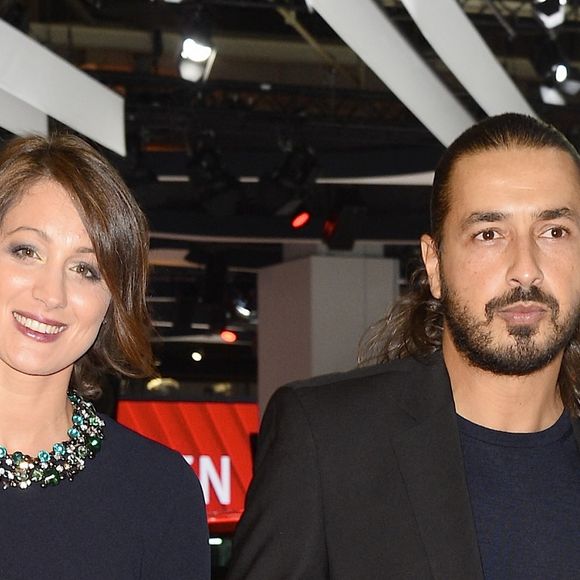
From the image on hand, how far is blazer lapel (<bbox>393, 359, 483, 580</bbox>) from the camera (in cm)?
222

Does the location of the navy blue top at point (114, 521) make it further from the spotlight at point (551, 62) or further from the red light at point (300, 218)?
the red light at point (300, 218)

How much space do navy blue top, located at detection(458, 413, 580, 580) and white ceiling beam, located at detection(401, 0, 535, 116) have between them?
174cm

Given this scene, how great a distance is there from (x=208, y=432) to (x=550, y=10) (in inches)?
122

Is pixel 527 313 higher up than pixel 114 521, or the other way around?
pixel 527 313

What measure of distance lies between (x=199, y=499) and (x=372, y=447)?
36 centimetres

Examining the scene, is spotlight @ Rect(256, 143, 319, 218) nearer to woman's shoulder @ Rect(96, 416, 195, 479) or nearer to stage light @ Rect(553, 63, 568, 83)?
stage light @ Rect(553, 63, 568, 83)

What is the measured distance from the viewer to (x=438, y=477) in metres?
2.31

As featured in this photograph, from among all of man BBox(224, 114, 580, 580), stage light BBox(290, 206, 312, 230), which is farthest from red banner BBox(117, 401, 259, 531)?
man BBox(224, 114, 580, 580)

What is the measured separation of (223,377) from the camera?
901 inches

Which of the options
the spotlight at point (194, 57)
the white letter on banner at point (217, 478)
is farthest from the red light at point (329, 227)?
the white letter on banner at point (217, 478)

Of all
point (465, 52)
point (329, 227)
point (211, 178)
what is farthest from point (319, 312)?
point (465, 52)

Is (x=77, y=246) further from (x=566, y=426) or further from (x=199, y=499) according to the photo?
(x=566, y=426)

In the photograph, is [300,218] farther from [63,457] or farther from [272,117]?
[63,457]

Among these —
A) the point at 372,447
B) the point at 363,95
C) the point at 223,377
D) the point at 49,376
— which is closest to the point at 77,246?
the point at 49,376
